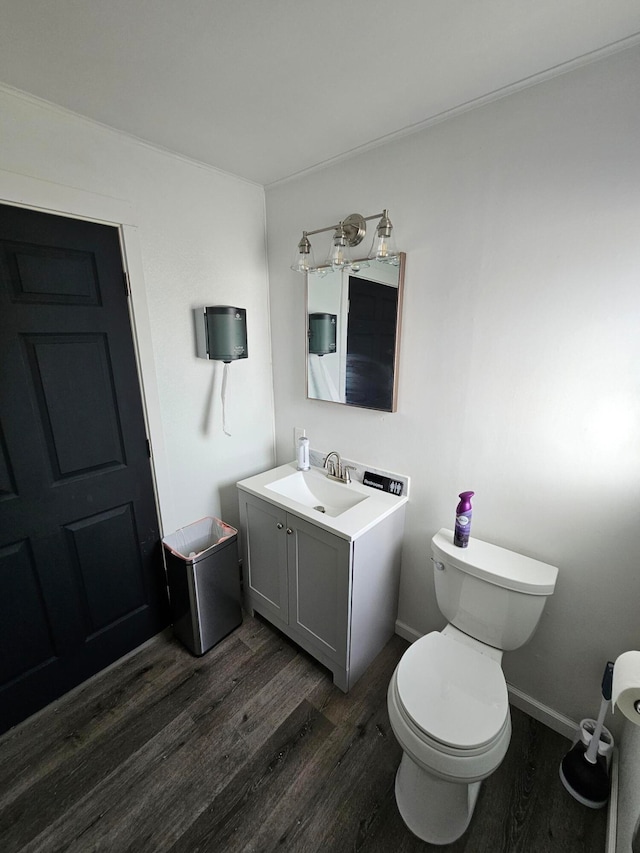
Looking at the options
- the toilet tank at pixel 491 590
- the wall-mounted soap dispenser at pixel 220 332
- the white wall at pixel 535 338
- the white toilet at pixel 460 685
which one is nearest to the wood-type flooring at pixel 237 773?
the white toilet at pixel 460 685

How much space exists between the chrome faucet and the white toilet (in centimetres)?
58

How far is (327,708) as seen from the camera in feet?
5.14

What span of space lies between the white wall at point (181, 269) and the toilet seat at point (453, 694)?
1.33 meters

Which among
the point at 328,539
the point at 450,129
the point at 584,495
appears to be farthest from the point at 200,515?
the point at 450,129

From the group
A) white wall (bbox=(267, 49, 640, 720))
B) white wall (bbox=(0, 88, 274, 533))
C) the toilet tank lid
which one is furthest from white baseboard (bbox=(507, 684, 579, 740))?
white wall (bbox=(0, 88, 274, 533))

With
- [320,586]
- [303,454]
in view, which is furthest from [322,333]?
[320,586]

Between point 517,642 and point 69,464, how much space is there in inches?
75.3

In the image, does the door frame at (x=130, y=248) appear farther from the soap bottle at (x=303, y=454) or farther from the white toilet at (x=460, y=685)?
the white toilet at (x=460, y=685)

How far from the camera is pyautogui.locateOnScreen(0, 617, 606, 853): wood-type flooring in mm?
1164

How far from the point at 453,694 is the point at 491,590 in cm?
38

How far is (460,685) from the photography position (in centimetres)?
119

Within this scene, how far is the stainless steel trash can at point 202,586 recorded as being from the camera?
5.66 feet

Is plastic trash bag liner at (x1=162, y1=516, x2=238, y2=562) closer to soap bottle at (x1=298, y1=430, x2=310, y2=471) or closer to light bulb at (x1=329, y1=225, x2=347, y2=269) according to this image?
soap bottle at (x1=298, y1=430, x2=310, y2=471)

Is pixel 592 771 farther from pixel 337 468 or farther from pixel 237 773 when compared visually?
pixel 337 468
